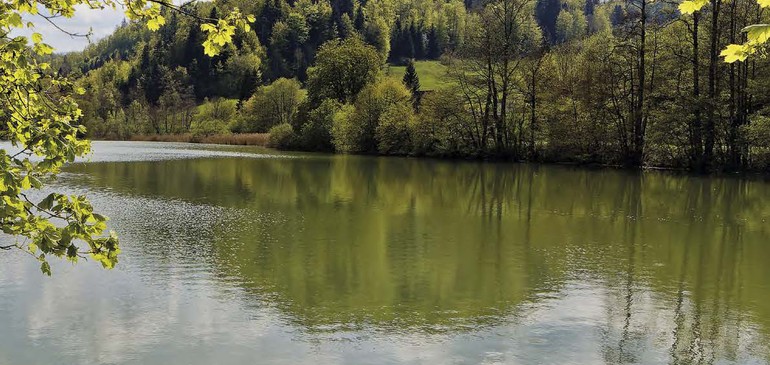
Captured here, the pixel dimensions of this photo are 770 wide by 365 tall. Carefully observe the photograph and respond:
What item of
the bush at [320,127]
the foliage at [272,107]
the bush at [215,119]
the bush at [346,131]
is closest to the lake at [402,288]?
the bush at [346,131]

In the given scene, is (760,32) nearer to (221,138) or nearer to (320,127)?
(320,127)

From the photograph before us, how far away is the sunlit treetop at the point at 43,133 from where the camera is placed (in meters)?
3.79

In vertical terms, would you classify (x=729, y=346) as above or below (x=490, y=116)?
below

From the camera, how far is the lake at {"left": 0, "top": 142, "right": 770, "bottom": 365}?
7828mm

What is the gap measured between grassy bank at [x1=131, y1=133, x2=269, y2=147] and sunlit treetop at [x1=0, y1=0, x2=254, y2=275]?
259 feet

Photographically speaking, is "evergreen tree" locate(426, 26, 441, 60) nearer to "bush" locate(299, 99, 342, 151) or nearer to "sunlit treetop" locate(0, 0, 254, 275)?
"bush" locate(299, 99, 342, 151)

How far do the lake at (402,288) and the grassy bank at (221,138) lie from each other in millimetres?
66486

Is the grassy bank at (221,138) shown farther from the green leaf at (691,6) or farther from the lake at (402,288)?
the green leaf at (691,6)

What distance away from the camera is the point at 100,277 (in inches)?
449

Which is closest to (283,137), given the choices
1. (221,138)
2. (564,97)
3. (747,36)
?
(221,138)

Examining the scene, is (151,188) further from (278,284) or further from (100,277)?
(278,284)

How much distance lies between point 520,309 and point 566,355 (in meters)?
2.00

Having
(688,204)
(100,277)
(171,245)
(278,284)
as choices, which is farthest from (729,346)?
(688,204)

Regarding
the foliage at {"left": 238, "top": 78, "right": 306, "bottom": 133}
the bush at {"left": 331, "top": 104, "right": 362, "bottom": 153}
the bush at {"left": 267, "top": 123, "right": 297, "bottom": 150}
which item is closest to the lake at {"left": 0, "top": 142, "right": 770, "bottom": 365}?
the bush at {"left": 331, "top": 104, "right": 362, "bottom": 153}
